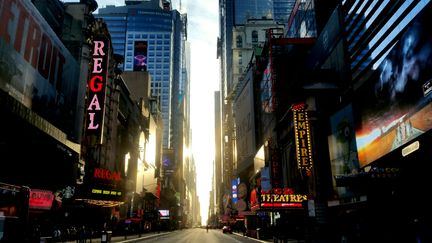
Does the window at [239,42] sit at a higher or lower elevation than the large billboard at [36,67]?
higher

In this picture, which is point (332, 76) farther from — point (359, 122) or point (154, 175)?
point (154, 175)

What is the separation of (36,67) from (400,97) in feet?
97.4

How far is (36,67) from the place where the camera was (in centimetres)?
3450

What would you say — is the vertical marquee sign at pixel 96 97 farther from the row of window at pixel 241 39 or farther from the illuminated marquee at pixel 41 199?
the row of window at pixel 241 39

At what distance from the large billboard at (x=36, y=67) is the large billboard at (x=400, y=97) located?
27115mm

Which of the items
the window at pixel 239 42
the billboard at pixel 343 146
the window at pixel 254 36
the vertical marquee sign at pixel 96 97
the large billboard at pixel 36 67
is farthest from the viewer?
the window at pixel 239 42

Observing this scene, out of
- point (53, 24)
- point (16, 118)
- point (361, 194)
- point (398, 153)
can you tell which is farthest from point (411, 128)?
point (53, 24)

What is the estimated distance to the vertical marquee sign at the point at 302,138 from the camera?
41656mm

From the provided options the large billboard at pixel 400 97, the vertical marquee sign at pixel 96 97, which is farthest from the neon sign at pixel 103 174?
the large billboard at pixel 400 97

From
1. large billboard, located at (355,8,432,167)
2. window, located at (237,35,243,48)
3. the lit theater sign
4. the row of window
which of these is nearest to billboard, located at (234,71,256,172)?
the lit theater sign

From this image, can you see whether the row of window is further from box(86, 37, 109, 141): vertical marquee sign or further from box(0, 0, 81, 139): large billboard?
box(0, 0, 81, 139): large billboard

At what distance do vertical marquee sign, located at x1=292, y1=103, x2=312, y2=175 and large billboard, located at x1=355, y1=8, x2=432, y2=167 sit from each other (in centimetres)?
1272

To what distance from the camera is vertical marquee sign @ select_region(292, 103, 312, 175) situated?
137 feet

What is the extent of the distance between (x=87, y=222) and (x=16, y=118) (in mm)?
29113
